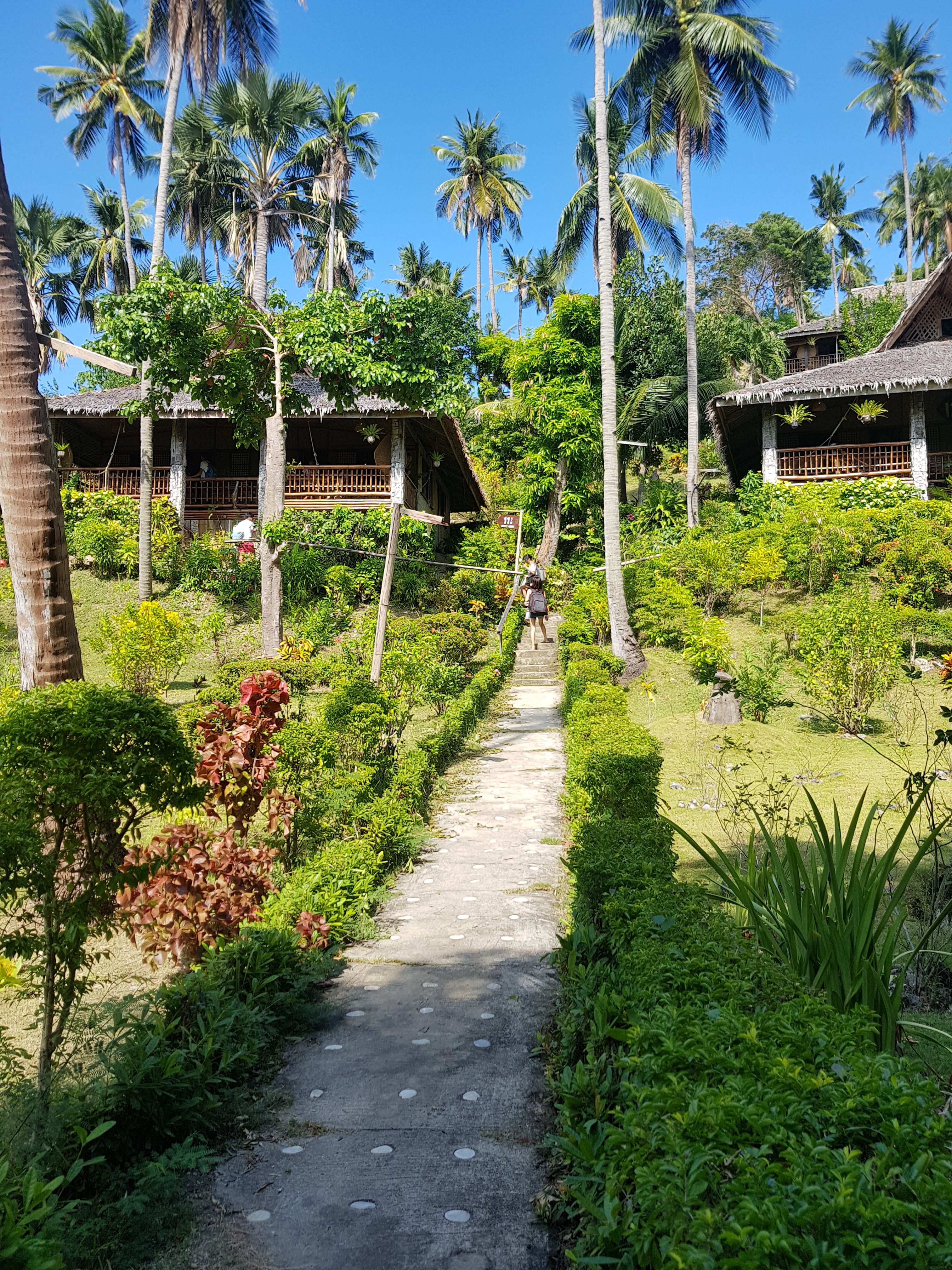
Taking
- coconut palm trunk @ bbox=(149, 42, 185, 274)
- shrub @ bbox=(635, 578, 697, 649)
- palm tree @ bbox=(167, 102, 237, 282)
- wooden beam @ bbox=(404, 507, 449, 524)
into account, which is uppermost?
palm tree @ bbox=(167, 102, 237, 282)

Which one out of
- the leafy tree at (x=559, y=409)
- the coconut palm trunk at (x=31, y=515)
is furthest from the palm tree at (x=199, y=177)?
the coconut palm trunk at (x=31, y=515)

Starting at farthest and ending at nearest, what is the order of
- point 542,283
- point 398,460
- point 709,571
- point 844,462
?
point 542,283 < point 844,462 < point 398,460 < point 709,571

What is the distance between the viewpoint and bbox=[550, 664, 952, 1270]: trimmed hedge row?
153cm

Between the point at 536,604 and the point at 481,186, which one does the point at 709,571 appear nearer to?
the point at 536,604

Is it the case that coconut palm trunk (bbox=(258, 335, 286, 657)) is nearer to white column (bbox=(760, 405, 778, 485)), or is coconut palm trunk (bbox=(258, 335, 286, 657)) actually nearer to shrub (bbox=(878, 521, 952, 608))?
shrub (bbox=(878, 521, 952, 608))

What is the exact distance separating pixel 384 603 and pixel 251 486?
11.5 m

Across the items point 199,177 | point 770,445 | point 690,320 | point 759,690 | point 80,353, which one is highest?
point 199,177

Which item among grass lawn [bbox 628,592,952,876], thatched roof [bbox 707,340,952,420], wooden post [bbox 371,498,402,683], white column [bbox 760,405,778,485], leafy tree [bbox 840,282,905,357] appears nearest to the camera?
grass lawn [bbox 628,592,952,876]

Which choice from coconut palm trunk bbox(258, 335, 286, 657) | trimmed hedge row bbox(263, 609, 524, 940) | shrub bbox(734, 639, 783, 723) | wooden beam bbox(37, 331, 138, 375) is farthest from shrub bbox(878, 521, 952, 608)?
wooden beam bbox(37, 331, 138, 375)

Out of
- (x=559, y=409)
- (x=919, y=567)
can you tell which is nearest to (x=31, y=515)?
(x=919, y=567)

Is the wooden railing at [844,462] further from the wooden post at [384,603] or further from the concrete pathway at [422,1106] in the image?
the concrete pathway at [422,1106]

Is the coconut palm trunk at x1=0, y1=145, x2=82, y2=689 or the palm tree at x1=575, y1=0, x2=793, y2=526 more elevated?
the palm tree at x1=575, y1=0, x2=793, y2=526

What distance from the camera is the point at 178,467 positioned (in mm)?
19672

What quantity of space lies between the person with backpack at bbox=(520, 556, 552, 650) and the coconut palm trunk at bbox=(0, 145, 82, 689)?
13.0m
